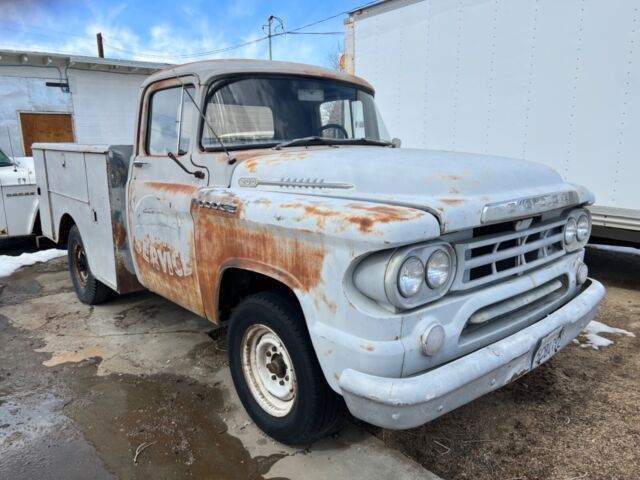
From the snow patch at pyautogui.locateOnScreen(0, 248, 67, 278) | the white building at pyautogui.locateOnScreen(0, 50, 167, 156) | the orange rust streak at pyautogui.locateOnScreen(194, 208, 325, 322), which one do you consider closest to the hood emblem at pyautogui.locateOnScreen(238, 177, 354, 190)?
the orange rust streak at pyautogui.locateOnScreen(194, 208, 325, 322)

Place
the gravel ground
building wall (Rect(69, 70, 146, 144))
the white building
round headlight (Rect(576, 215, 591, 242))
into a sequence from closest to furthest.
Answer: the gravel ground → round headlight (Rect(576, 215, 591, 242)) → the white building → building wall (Rect(69, 70, 146, 144))

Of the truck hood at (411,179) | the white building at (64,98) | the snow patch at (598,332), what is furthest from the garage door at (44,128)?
the snow patch at (598,332)

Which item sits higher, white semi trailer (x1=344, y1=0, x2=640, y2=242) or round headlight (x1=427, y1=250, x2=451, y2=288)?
white semi trailer (x1=344, y1=0, x2=640, y2=242)

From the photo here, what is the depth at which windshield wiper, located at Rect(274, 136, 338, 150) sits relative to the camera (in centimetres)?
331

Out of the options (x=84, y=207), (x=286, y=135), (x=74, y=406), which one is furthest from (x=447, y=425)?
(x=84, y=207)

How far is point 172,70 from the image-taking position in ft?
12.0

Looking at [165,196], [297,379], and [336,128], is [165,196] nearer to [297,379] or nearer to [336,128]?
[336,128]

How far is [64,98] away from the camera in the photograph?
16109 mm

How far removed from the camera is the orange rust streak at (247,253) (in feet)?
7.59

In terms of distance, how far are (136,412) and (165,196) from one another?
150 cm

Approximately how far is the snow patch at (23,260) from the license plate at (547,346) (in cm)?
671

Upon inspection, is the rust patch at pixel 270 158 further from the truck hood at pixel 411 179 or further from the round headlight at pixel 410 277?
the round headlight at pixel 410 277

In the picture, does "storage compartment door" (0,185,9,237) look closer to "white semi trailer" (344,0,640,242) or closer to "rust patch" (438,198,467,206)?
"white semi trailer" (344,0,640,242)

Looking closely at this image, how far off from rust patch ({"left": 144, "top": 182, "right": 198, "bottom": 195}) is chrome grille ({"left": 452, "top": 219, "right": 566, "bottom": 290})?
184cm
